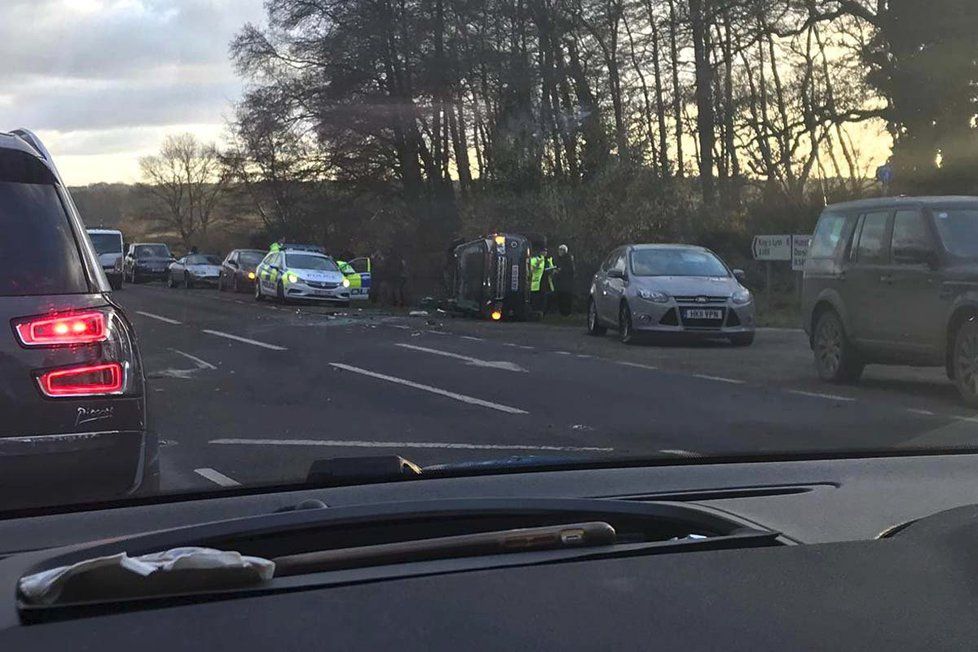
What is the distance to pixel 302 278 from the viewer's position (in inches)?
1172

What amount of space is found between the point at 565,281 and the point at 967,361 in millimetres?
14036

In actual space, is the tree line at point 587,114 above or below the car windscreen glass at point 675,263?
above

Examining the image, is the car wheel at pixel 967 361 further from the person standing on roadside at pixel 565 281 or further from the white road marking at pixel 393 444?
the person standing on roadside at pixel 565 281

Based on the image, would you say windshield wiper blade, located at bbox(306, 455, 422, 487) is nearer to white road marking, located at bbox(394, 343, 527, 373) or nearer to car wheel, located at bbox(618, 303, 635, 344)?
white road marking, located at bbox(394, 343, 527, 373)

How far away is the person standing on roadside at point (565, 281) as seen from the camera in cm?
2398

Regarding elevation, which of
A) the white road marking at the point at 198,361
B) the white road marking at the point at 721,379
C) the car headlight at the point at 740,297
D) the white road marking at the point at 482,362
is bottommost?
the white road marking at the point at 721,379

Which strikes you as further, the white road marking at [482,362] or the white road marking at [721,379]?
the white road marking at [482,362]

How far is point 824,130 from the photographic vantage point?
31109 mm

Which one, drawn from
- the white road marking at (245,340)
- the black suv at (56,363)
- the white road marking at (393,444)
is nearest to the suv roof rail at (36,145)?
the black suv at (56,363)

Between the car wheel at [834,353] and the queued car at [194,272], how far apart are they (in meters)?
34.0

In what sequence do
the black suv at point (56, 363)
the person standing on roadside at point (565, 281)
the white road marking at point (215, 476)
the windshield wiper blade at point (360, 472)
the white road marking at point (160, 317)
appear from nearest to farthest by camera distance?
1. the windshield wiper blade at point (360, 472)
2. the black suv at point (56, 363)
3. the white road marking at point (215, 476)
4. the white road marking at point (160, 317)
5. the person standing on roadside at point (565, 281)

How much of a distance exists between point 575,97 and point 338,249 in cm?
1409

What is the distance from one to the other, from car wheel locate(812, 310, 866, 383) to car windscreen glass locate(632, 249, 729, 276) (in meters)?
5.25

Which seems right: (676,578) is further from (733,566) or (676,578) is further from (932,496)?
(932,496)
